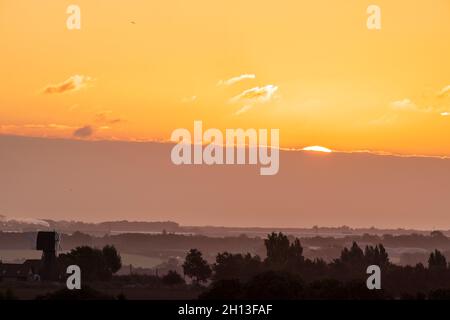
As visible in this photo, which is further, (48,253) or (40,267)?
(48,253)

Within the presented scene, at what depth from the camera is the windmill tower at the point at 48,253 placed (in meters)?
185

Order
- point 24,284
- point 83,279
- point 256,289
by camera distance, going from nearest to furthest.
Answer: point 256,289 → point 24,284 → point 83,279

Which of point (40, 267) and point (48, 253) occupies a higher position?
point (48, 253)

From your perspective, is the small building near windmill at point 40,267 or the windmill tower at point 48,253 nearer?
the small building near windmill at point 40,267

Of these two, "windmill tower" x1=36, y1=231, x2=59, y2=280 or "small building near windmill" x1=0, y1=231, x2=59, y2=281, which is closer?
A: "small building near windmill" x1=0, y1=231, x2=59, y2=281

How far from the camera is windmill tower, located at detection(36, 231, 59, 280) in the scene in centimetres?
18473

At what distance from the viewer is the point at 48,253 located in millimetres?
190250
